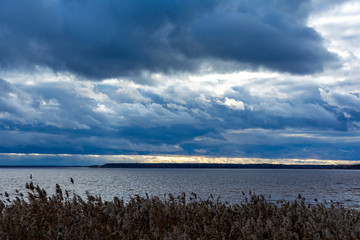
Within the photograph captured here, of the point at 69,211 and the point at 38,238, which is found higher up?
the point at 69,211

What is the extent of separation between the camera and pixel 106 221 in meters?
10.2

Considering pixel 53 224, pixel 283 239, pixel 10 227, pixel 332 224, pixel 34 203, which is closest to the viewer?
pixel 283 239

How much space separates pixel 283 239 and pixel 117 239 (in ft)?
13.4

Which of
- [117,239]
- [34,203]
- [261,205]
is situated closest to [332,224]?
[261,205]

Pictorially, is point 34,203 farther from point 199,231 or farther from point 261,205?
point 261,205

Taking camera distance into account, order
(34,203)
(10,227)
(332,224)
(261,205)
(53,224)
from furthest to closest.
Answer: (261,205) < (34,203) < (53,224) < (332,224) < (10,227)

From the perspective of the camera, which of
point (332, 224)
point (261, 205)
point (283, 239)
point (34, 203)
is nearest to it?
point (283, 239)

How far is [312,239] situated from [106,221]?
590 cm

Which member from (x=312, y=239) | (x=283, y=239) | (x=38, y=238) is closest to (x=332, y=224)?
(x=312, y=239)

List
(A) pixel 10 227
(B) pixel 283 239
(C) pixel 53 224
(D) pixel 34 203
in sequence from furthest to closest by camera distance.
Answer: (D) pixel 34 203 < (C) pixel 53 224 < (A) pixel 10 227 < (B) pixel 283 239

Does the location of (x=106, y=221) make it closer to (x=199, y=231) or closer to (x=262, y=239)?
(x=199, y=231)

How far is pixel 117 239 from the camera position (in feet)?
27.9

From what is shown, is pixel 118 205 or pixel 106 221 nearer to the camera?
pixel 106 221

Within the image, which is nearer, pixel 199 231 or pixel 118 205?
pixel 199 231
